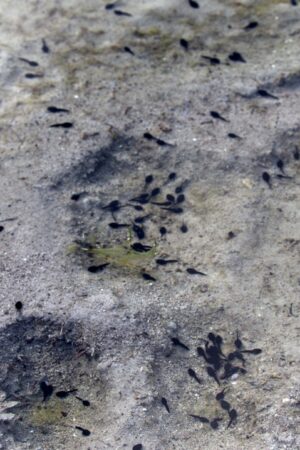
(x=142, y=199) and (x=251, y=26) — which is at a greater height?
(x=251, y=26)

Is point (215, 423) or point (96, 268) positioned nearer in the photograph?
point (215, 423)

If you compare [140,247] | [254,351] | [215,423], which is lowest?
[215,423]

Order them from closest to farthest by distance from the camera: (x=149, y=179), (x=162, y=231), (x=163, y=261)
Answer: (x=163, y=261), (x=162, y=231), (x=149, y=179)

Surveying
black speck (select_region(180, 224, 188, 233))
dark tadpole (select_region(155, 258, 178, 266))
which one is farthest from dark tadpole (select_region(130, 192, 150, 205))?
dark tadpole (select_region(155, 258, 178, 266))

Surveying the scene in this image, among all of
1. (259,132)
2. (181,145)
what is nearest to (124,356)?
(181,145)

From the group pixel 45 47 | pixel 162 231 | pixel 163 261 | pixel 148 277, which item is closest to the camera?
pixel 148 277

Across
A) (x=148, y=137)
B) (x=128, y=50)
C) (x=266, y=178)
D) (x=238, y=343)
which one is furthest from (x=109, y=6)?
(x=238, y=343)

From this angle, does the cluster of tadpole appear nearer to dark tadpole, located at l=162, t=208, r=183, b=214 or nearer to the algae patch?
the algae patch

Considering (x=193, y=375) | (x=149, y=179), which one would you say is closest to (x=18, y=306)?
(x=193, y=375)

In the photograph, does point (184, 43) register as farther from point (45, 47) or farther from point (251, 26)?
point (45, 47)

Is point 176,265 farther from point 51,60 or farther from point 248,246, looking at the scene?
point 51,60

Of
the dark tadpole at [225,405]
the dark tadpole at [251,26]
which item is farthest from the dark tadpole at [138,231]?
the dark tadpole at [251,26]
